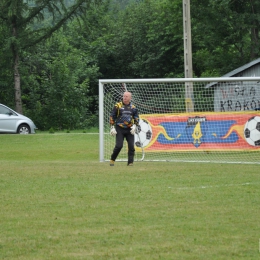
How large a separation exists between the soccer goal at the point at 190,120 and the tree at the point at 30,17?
17866mm

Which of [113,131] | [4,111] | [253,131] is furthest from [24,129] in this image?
[113,131]

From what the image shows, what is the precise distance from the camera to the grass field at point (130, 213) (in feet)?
24.1

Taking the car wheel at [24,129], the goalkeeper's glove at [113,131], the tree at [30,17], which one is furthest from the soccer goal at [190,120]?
the tree at [30,17]

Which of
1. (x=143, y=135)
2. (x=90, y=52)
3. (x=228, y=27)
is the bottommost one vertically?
(x=143, y=135)

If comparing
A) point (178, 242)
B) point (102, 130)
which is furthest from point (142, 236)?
point (102, 130)

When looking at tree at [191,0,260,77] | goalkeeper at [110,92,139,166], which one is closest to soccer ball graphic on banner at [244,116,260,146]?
goalkeeper at [110,92,139,166]

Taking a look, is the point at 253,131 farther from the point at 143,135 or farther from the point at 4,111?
the point at 4,111

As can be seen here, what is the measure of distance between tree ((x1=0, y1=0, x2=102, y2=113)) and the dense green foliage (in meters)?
0.05

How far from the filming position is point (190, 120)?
21.1 metres

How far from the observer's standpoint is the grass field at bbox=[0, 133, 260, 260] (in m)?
7.34

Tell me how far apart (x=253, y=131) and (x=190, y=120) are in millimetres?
1901

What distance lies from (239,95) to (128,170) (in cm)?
643

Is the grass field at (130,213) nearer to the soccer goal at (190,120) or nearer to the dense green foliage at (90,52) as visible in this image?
the soccer goal at (190,120)

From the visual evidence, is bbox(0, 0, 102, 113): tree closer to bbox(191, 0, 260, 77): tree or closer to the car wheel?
the car wheel
